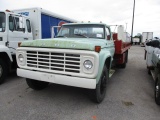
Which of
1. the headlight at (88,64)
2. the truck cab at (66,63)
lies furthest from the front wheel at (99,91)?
the headlight at (88,64)

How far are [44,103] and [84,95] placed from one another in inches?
43.9

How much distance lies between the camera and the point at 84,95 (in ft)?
14.2

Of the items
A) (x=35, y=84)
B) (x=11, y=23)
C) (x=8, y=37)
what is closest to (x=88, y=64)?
(x=35, y=84)

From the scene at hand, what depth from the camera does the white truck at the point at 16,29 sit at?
5.33 m

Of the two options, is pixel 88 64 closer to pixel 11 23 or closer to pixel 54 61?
pixel 54 61

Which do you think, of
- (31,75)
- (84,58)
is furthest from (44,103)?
(84,58)

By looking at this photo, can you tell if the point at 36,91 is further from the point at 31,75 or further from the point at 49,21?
the point at 49,21

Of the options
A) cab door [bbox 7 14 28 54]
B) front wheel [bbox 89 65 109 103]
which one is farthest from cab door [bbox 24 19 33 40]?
front wheel [bbox 89 65 109 103]

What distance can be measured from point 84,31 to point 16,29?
2675 millimetres

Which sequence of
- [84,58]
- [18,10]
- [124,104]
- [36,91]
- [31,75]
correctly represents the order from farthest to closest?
[18,10] < [36,91] < [124,104] < [31,75] < [84,58]

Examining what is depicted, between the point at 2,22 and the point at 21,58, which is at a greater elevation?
the point at 2,22

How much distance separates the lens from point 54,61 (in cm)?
350

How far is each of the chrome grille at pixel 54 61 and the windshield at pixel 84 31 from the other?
142 centimetres

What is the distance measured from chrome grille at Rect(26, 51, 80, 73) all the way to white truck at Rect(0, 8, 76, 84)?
6.43 feet
